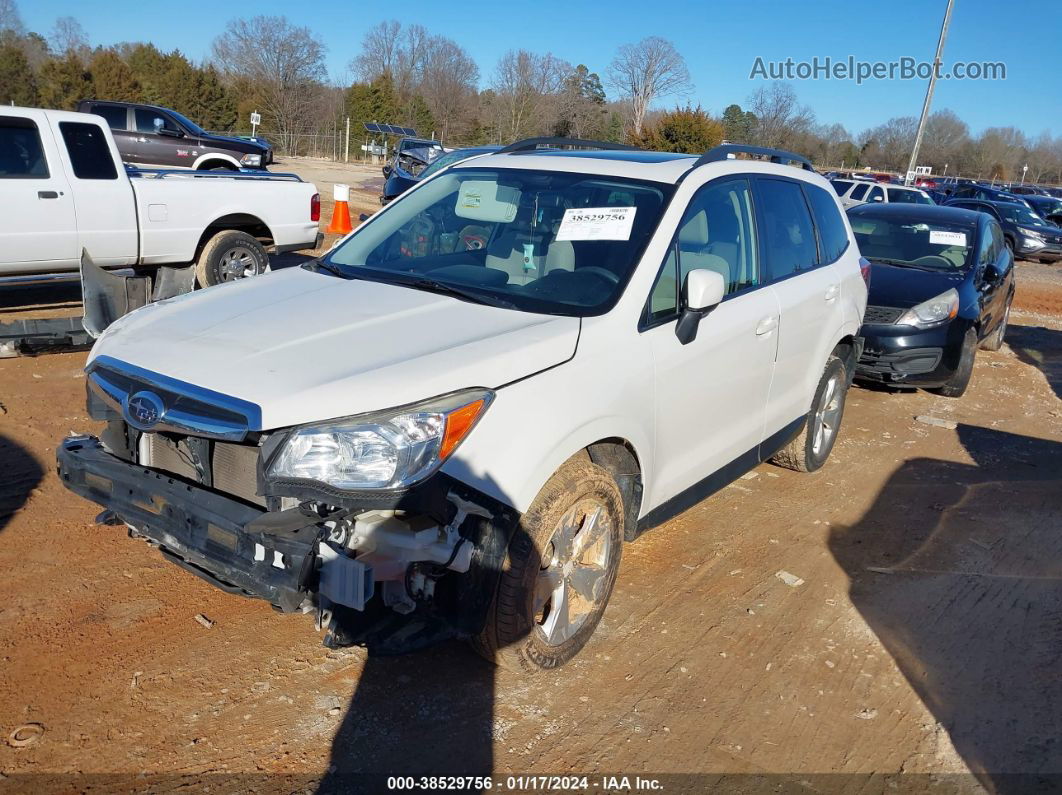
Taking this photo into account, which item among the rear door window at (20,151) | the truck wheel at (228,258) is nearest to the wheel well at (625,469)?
the truck wheel at (228,258)

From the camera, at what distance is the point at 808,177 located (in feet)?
18.2

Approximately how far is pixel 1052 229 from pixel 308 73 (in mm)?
42456

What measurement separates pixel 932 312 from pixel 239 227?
7.22 meters

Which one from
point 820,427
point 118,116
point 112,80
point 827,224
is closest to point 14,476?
point 820,427

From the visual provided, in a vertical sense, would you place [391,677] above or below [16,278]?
below

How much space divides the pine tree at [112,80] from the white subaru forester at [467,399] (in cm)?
4394

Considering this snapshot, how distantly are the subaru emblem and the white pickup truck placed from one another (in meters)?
5.49

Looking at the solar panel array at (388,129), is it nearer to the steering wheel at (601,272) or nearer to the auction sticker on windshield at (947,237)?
the auction sticker on windshield at (947,237)

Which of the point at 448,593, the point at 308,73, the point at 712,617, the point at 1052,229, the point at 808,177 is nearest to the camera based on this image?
the point at 448,593

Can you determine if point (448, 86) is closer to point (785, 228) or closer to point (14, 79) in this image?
point (14, 79)

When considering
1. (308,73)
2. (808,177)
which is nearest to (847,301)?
(808,177)

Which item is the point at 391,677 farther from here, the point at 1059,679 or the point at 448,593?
the point at 1059,679

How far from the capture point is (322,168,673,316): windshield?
3.63 m

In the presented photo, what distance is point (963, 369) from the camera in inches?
315
